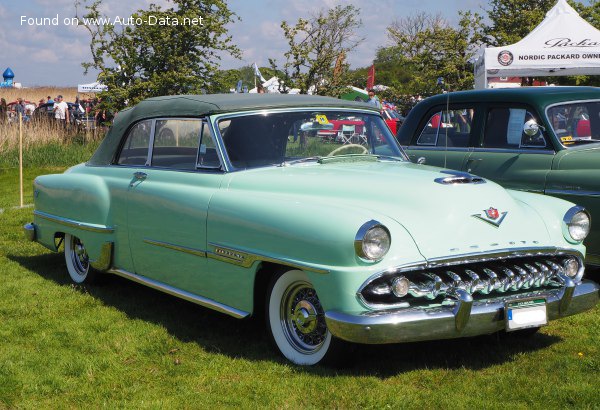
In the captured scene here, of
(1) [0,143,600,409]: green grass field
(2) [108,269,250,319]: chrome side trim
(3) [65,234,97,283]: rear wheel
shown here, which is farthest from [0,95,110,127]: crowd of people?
(1) [0,143,600,409]: green grass field

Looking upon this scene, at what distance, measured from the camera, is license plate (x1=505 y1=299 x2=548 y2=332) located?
4180 mm

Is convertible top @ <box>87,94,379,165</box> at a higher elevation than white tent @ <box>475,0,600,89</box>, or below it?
below

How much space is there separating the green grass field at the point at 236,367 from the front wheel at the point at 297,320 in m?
0.11

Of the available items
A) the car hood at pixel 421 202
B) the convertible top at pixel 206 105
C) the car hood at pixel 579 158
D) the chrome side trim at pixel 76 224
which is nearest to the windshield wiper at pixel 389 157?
the convertible top at pixel 206 105

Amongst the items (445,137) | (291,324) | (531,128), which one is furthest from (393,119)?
(291,324)

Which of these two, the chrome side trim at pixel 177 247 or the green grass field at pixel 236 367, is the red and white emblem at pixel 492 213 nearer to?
the green grass field at pixel 236 367

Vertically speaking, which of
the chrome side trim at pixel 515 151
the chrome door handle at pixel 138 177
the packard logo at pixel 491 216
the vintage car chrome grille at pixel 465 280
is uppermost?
the chrome side trim at pixel 515 151

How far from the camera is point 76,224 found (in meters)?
6.48

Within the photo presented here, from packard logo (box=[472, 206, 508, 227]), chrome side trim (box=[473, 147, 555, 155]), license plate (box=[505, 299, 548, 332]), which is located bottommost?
license plate (box=[505, 299, 548, 332])

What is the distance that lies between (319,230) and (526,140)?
3.51 metres

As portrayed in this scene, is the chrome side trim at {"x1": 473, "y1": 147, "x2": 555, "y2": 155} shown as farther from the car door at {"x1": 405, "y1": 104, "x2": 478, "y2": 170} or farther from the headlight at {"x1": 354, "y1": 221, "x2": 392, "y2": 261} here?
the headlight at {"x1": 354, "y1": 221, "x2": 392, "y2": 261}

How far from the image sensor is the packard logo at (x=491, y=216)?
437 cm

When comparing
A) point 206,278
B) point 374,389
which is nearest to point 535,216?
point 374,389

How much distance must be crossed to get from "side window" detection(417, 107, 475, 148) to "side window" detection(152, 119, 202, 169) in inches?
108
